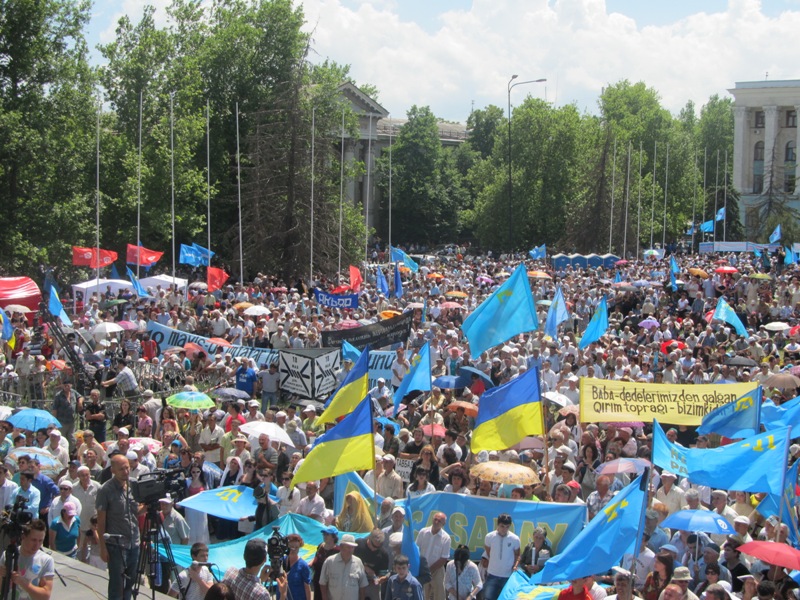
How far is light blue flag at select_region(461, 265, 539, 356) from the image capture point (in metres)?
14.8

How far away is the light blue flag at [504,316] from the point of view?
1477cm

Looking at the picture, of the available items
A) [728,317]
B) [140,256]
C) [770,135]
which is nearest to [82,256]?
[140,256]

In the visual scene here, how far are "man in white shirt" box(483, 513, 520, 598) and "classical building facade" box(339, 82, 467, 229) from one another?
40.9 m

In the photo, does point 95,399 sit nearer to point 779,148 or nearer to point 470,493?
point 470,493

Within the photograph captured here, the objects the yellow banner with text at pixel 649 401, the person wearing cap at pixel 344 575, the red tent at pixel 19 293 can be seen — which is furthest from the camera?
the red tent at pixel 19 293

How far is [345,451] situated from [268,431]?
9.33 ft

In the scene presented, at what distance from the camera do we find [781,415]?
13.0m

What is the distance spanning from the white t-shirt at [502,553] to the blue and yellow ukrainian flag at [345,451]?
67.3 inches

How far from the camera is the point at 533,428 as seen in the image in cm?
1202

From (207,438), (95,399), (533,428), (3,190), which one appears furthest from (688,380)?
(3,190)

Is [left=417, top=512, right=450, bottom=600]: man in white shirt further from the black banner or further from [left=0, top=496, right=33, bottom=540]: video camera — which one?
the black banner

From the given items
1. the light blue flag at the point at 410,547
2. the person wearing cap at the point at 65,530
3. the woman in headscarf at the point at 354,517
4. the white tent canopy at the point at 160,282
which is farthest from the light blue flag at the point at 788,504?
the white tent canopy at the point at 160,282

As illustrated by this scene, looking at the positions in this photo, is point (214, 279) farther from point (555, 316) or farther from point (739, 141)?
point (739, 141)

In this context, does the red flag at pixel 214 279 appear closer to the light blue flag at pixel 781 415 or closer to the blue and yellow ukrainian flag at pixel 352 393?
the blue and yellow ukrainian flag at pixel 352 393
